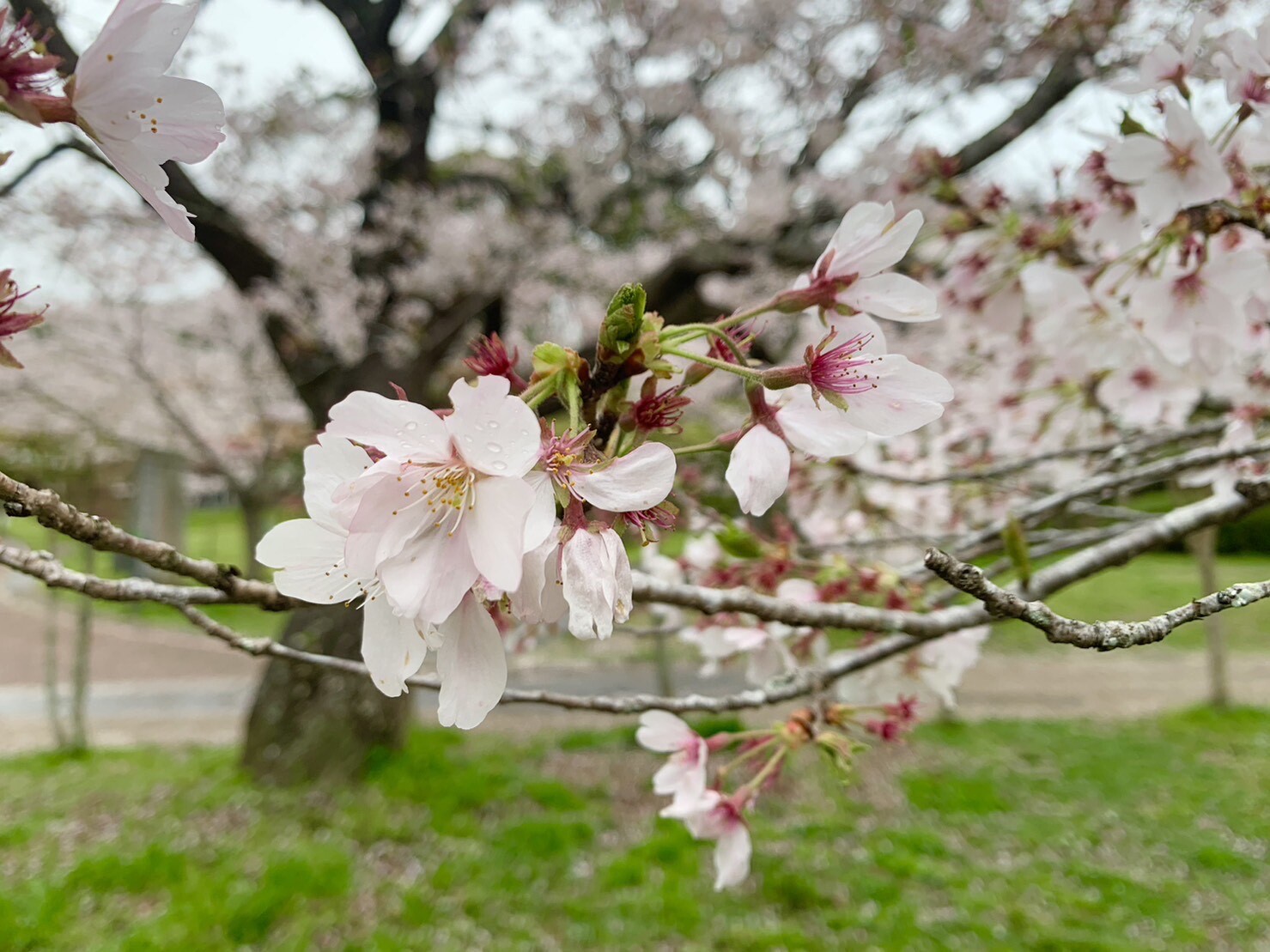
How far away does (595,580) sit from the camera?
438 mm

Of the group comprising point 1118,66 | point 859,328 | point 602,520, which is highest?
point 1118,66

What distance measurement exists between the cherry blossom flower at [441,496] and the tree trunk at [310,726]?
162 inches

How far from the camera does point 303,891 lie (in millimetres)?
3107

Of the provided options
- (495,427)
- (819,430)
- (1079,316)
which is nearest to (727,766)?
(819,430)

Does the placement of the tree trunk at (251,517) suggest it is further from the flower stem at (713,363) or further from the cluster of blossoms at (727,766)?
the flower stem at (713,363)

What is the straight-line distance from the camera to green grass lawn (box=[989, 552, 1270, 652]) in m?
9.46

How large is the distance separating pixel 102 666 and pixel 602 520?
35.1ft

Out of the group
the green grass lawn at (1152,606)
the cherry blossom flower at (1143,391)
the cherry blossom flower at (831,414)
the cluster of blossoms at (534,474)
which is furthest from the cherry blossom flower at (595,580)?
the green grass lawn at (1152,606)

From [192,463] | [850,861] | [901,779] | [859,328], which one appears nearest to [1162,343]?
[859,328]

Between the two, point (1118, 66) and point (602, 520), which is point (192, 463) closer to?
point (1118, 66)

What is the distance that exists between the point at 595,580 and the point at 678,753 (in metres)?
0.61

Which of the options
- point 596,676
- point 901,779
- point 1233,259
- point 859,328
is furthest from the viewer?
point 596,676

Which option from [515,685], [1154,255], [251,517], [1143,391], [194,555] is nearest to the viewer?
[1154,255]

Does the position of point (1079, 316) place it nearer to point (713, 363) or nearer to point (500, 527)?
point (713, 363)
